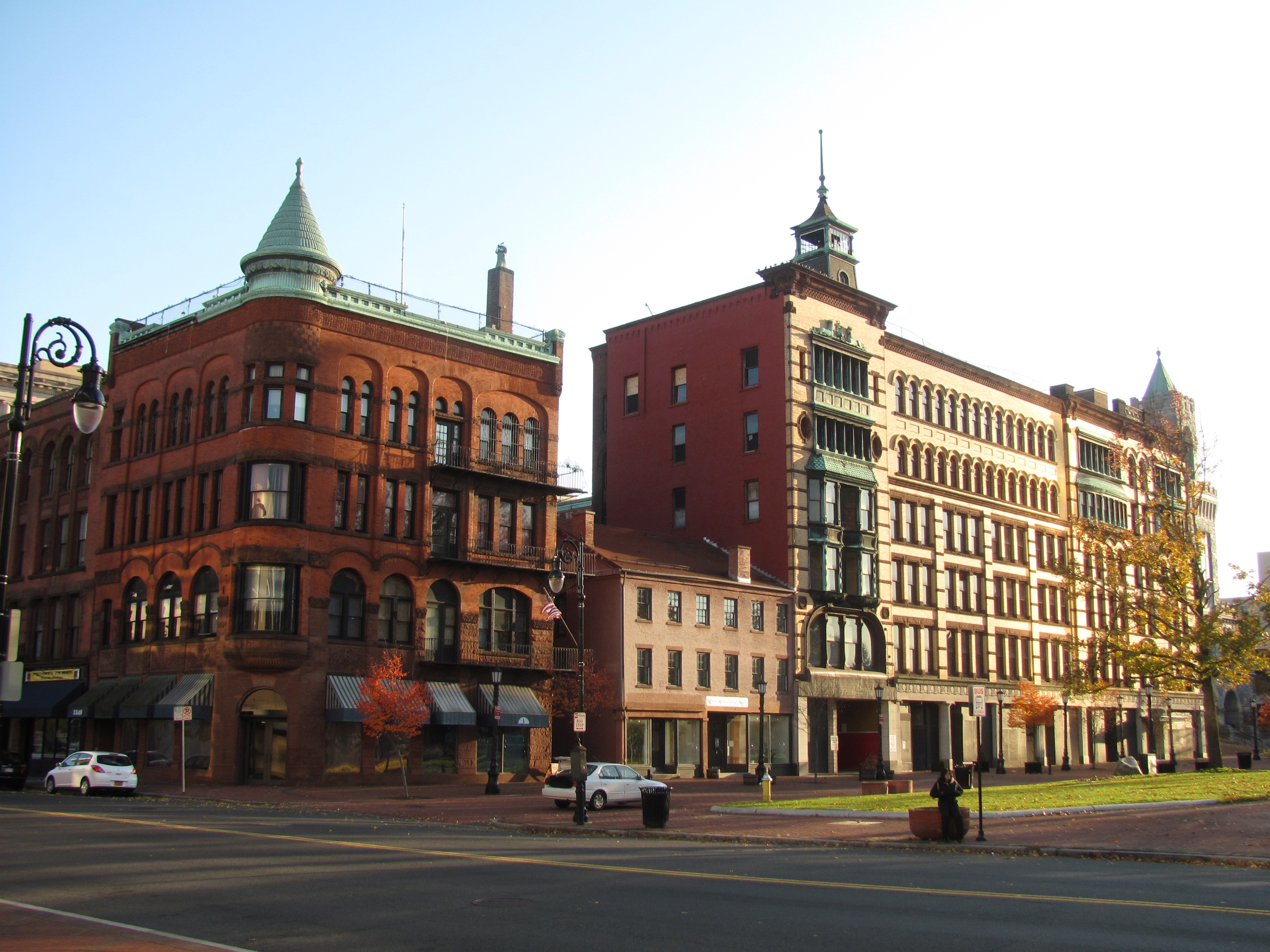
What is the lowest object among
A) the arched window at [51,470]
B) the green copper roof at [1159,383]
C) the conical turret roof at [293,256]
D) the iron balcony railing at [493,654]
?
the iron balcony railing at [493,654]

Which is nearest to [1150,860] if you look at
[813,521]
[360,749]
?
[360,749]

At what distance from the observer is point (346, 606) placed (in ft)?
151

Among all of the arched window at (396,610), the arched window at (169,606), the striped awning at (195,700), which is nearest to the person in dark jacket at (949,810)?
the arched window at (396,610)

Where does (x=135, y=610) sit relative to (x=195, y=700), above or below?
above

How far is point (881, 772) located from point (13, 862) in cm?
4022

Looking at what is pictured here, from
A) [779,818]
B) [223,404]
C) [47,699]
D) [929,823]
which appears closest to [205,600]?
[223,404]

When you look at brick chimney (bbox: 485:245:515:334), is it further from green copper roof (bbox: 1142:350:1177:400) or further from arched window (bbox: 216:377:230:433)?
green copper roof (bbox: 1142:350:1177:400)

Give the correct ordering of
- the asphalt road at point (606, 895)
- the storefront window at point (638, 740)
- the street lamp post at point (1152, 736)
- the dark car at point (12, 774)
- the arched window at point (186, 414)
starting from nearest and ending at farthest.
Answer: the asphalt road at point (606, 895)
the dark car at point (12, 774)
the arched window at point (186, 414)
the storefront window at point (638, 740)
the street lamp post at point (1152, 736)

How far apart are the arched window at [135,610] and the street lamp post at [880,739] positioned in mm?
31700

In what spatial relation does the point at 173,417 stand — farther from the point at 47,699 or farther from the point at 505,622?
the point at 505,622

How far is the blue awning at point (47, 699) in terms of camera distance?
51594 millimetres

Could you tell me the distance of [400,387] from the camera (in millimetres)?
48906

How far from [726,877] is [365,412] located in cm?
3330

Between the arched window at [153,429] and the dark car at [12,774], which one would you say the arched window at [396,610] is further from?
the dark car at [12,774]
